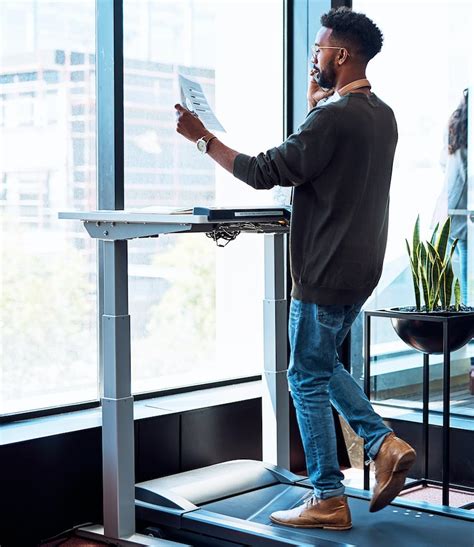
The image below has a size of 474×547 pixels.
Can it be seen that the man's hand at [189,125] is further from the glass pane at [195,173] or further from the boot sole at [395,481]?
the boot sole at [395,481]

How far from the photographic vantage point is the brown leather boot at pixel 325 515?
3.00m

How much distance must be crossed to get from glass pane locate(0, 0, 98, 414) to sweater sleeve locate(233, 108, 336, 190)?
0.97 metres

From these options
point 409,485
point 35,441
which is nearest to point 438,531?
point 409,485

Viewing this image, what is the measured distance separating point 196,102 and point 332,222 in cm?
54

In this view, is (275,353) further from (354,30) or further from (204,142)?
(354,30)

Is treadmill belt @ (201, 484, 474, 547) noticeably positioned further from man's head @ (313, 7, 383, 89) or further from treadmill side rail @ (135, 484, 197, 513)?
man's head @ (313, 7, 383, 89)

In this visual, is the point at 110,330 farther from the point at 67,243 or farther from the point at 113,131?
the point at 113,131

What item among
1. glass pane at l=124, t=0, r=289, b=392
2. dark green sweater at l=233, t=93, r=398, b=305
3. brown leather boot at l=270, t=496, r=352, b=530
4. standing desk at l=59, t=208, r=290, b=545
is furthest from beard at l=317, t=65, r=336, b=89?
brown leather boot at l=270, t=496, r=352, b=530

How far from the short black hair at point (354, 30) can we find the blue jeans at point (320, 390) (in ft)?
2.53

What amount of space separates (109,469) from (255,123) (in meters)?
1.80

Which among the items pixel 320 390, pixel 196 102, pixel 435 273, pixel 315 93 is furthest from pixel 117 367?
pixel 435 273

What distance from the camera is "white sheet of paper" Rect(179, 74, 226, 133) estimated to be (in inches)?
115

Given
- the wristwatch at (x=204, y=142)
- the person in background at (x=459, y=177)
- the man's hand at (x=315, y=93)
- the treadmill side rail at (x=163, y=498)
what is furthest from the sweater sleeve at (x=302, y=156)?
the person in background at (x=459, y=177)

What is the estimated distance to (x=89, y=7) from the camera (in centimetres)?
359
